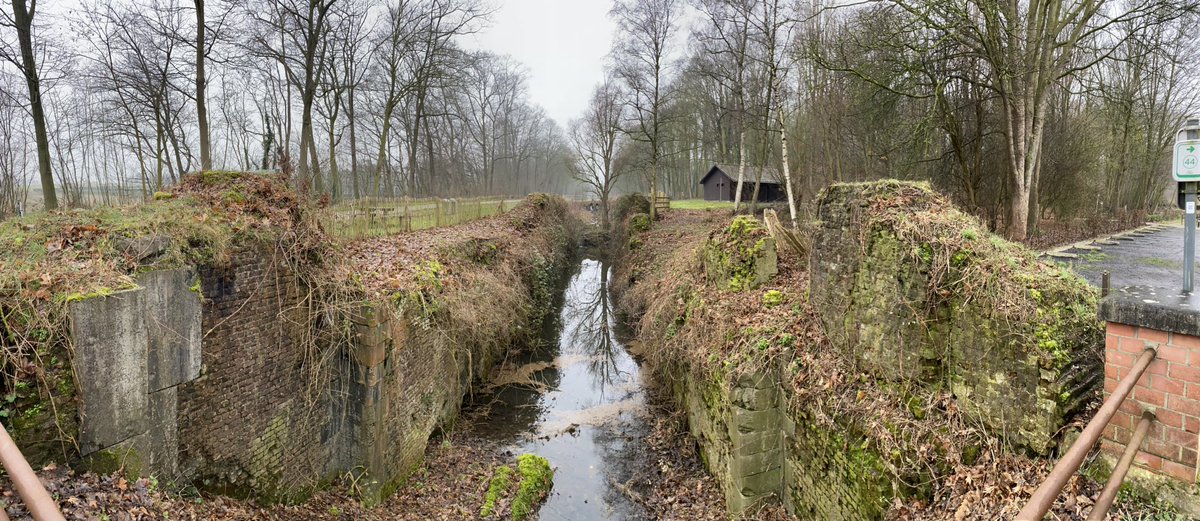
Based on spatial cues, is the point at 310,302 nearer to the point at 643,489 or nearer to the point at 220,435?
the point at 220,435

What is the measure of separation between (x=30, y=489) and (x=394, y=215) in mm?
14005

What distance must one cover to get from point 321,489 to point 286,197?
13.3 ft

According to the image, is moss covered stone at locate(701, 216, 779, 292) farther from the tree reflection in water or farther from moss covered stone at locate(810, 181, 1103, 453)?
the tree reflection in water

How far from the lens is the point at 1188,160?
340 centimetres

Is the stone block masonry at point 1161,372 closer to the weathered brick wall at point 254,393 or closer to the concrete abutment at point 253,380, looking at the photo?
the concrete abutment at point 253,380

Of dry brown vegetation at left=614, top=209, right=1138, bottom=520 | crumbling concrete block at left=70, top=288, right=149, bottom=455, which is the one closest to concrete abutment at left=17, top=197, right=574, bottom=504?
crumbling concrete block at left=70, top=288, right=149, bottom=455

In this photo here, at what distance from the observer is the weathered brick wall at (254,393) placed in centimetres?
613

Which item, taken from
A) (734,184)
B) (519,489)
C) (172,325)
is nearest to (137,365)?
(172,325)

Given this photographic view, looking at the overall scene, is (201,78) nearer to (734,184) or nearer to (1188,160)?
(1188,160)

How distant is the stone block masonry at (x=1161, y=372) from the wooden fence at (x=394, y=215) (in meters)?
9.66

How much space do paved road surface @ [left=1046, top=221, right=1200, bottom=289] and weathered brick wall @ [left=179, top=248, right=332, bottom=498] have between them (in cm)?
875

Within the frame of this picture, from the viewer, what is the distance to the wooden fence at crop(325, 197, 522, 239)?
12.2 m

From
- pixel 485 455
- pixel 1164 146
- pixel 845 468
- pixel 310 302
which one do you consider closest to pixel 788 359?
pixel 845 468

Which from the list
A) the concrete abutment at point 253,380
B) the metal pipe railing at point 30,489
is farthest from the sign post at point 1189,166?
the concrete abutment at point 253,380
